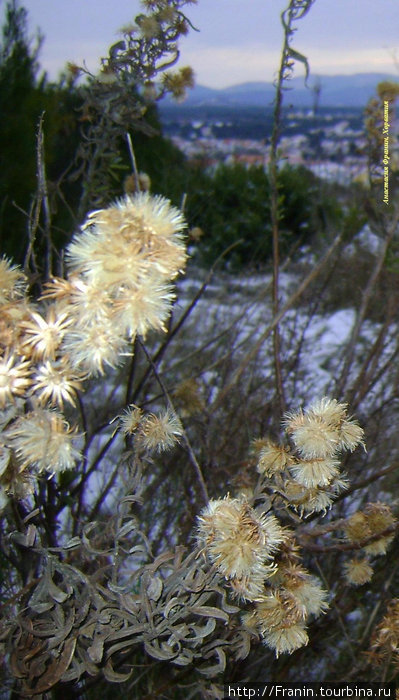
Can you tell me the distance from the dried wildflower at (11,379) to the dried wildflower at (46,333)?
0.05ft

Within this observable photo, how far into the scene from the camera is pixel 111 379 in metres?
3.71

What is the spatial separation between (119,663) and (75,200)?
8.22 ft

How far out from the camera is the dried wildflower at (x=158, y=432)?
868 millimetres

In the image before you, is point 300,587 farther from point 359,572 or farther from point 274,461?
point 359,572

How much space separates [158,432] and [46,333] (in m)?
0.34

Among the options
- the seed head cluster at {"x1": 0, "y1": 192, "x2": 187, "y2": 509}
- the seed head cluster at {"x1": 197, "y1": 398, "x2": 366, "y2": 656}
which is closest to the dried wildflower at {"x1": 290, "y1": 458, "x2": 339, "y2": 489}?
the seed head cluster at {"x1": 197, "y1": 398, "x2": 366, "y2": 656}

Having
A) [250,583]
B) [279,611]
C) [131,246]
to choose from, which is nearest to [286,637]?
[279,611]

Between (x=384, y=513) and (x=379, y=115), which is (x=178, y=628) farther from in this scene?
(x=379, y=115)

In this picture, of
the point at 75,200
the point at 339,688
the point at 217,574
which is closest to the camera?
the point at 217,574

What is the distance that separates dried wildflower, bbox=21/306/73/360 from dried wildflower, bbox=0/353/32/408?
15 mm

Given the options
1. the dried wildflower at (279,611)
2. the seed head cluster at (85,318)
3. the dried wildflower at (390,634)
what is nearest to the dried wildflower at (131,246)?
the seed head cluster at (85,318)

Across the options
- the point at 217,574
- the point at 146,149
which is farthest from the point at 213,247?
the point at 217,574

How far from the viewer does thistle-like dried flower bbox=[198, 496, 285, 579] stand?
720mm

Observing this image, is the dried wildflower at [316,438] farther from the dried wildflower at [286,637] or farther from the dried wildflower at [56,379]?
the dried wildflower at [56,379]
